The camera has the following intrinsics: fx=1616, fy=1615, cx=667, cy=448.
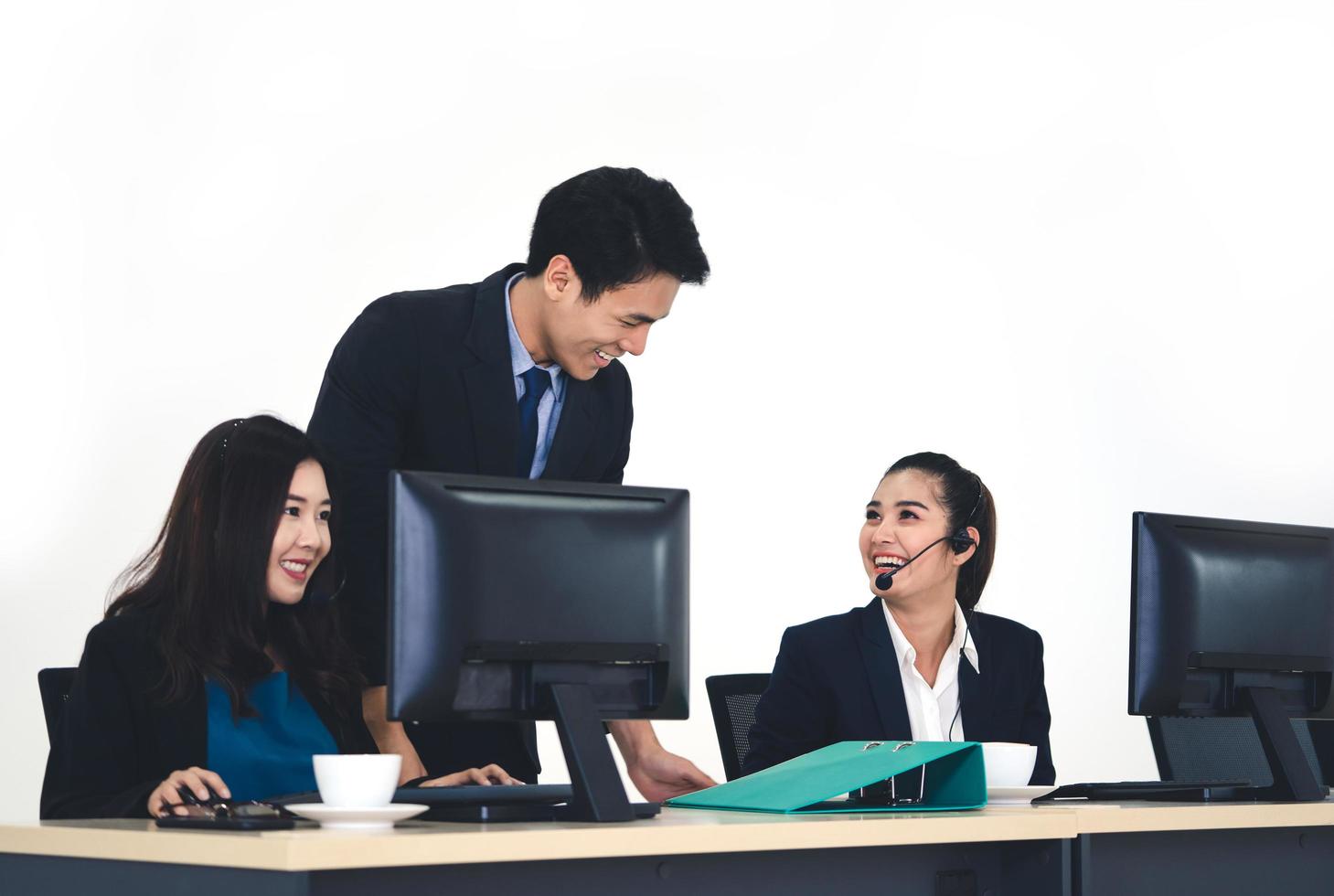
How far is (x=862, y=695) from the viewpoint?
8.86ft

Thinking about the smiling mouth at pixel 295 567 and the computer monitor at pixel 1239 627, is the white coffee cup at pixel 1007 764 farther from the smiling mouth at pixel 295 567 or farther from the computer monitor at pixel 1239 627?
the smiling mouth at pixel 295 567

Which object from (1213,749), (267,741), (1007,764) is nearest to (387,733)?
(267,741)

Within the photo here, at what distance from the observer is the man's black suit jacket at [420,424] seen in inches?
90.7

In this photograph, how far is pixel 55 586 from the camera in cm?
347

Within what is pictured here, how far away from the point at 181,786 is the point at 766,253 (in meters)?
2.84

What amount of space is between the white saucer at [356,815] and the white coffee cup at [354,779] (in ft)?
0.03

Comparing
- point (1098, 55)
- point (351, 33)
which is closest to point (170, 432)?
point (351, 33)

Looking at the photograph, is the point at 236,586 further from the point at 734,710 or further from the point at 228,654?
the point at 734,710

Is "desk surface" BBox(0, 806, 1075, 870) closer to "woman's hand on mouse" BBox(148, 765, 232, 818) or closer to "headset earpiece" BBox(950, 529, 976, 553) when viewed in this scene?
"woman's hand on mouse" BBox(148, 765, 232, 818)

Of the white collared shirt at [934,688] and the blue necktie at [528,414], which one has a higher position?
the blue necktie at [528,414]

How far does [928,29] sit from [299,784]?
3180mm

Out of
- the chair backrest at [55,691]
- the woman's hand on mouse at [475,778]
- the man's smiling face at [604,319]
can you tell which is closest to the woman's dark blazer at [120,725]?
the woman's hand on mouse at [475,778]

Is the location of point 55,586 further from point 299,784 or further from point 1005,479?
point 1005,479

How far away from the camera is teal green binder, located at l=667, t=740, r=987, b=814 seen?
1723mm
